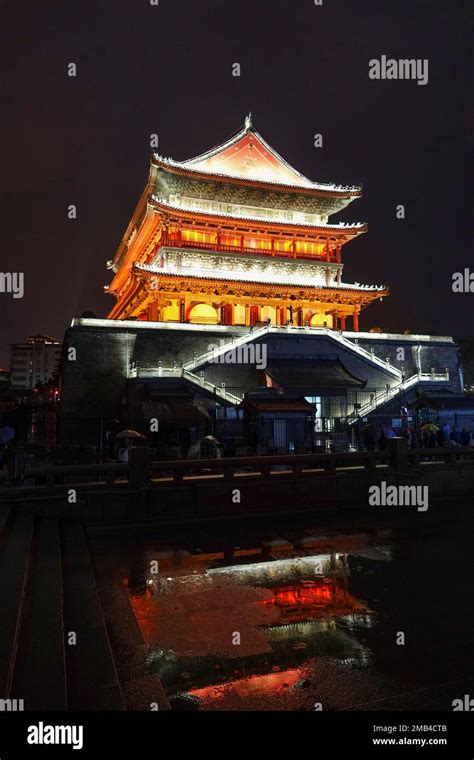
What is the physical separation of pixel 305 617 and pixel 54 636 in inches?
120

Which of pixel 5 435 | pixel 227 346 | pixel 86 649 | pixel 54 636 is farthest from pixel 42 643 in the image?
pixel 227 346

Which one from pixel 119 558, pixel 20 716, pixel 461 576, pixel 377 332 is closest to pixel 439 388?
pixel 377 332

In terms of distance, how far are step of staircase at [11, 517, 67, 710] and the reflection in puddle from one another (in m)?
1.00

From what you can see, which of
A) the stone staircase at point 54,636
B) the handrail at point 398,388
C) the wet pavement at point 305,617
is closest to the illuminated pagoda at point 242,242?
the handrail at point 398,388

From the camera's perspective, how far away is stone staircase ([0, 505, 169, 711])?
13.0ft

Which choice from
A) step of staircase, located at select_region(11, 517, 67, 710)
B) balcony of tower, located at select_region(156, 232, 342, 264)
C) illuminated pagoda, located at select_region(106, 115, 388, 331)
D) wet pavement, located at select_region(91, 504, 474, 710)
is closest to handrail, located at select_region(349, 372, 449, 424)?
illuminated pagoda, located at select_region(106, 115, 388, 331)

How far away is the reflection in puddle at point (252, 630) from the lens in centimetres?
436

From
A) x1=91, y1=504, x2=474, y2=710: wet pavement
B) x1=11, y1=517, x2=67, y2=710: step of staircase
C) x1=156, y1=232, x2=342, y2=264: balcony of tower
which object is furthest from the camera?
x1=156, y1=232, x2=342, y2=264: balcony of tower

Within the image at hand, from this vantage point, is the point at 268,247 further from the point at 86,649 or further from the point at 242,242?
the point at 86,649

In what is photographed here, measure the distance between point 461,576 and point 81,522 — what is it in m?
7.79

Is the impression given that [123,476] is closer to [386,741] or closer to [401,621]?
[401,621]

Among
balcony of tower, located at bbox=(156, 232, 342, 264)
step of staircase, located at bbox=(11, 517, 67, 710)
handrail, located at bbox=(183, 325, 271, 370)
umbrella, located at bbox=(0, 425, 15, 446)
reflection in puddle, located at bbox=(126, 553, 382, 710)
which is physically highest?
balcony of tower, located at bbox=(156, 232, 342, 264)

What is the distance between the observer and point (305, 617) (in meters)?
5.92

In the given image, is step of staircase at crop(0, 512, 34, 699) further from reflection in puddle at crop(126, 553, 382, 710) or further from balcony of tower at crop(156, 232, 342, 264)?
balcony of tower at crop(156, 232, 342, 264)
